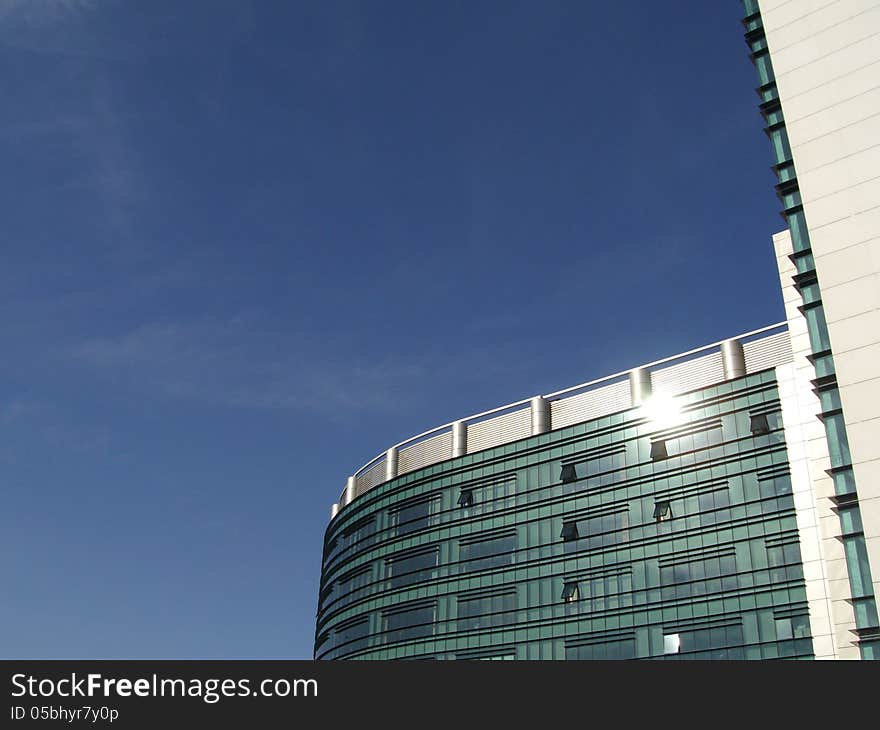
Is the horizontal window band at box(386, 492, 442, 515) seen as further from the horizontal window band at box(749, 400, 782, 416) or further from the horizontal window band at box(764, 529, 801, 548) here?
the horizontal window band at box(764, 529, 801, 548)

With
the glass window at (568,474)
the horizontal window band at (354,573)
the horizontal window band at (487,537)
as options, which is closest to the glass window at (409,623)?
the horizontal window band at (354,573)

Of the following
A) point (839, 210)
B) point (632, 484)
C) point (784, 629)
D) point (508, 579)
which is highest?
point (632, 484)

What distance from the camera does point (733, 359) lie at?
70938mm

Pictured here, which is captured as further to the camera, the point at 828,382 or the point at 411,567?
the point at 411,567

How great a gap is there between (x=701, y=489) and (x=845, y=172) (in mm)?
38588

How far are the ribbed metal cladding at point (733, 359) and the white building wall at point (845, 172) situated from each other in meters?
34.5

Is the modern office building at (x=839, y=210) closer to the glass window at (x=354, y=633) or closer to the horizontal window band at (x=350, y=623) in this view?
the glass window at (x=354, y=633)

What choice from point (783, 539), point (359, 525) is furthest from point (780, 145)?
point (359, 525)

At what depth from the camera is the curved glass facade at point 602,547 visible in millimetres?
65438

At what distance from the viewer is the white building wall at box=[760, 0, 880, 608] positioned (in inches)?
1257

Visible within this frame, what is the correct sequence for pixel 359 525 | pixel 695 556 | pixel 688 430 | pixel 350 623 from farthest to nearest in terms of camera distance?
pixel 359 525 → pixel 350 623 → pixel 688 430 → pixel 695 556

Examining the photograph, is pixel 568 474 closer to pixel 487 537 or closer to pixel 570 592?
pixel 487 537

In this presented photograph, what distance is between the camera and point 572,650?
2859 inches
